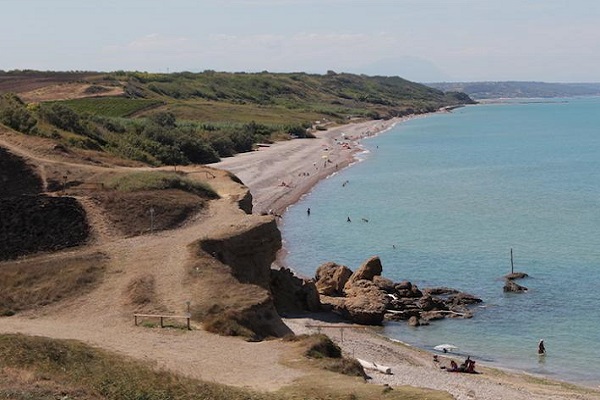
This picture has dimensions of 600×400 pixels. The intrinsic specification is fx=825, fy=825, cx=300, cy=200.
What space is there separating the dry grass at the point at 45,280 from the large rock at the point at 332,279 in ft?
48.3

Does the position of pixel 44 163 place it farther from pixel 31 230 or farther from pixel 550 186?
pixel 550 186

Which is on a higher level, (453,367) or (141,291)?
(141,291)

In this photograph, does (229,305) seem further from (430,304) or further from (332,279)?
(332,279)

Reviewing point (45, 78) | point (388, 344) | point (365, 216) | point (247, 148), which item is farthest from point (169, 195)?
point (45, 78)

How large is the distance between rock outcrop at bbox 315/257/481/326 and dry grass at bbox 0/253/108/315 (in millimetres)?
13135

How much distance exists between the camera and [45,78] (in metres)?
162

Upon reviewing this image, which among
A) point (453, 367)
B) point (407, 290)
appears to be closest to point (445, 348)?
point (453, 367)

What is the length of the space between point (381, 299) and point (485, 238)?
21157 millimetres

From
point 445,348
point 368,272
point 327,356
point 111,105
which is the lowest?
point 445,348

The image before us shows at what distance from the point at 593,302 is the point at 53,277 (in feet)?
89.7

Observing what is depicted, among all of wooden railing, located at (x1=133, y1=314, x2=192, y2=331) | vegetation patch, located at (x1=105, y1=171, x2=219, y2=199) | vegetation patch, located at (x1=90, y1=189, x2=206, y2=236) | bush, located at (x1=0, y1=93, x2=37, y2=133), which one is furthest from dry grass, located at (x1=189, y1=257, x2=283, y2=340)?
bush, located at (x1=0, y1=93, x2=37, y2=133)

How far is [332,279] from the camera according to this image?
44.8 metres

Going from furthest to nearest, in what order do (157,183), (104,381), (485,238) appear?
(485,238) → (157,183) → (104,381)

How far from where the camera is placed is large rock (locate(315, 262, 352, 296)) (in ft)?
145
